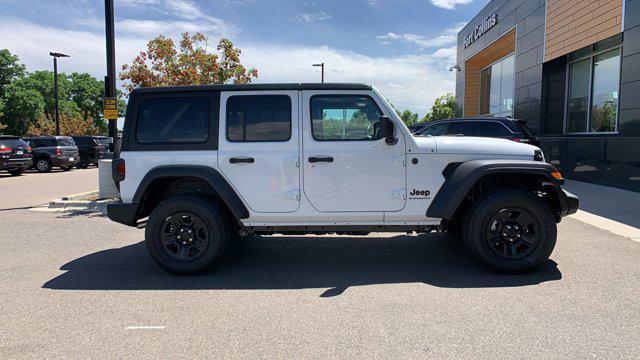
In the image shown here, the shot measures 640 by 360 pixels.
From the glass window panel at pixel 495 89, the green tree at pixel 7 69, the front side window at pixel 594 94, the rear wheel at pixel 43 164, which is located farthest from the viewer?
the green tree at pixel 7 69

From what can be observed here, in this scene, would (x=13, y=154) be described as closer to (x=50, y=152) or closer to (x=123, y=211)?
(x=50, y=152)

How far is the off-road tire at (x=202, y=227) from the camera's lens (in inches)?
187

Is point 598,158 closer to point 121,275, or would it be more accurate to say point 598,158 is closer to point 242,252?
point 242,252

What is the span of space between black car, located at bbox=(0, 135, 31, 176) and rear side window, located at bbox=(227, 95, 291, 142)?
17369 millimetres

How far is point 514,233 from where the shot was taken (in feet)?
15.5

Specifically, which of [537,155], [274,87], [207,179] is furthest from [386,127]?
[207,179]

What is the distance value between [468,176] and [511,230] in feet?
2.65

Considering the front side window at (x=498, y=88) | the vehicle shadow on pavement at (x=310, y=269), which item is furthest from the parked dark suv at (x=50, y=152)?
the front side window at (x=498, y=88)

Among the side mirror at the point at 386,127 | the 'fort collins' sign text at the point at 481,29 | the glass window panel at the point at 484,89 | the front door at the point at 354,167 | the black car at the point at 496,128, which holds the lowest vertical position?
the front door at the point at 354,167

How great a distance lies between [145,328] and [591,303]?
12.7 ft

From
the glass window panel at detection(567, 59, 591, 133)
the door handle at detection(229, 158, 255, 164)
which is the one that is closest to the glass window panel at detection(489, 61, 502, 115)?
the glass window panel at detection(567, 59, 591, 133)

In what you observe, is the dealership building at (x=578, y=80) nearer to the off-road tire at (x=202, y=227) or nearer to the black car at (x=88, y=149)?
the off-road tire at (x=202, y=227)

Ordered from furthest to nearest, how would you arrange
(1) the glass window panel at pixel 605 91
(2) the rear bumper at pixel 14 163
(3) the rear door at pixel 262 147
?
(2) the rear bumper at pixel 14 163 < (1) the glass window panel at pixel 605 91 < (3) the rear door at pixel 262 147

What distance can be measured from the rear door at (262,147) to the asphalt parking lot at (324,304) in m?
0.90
